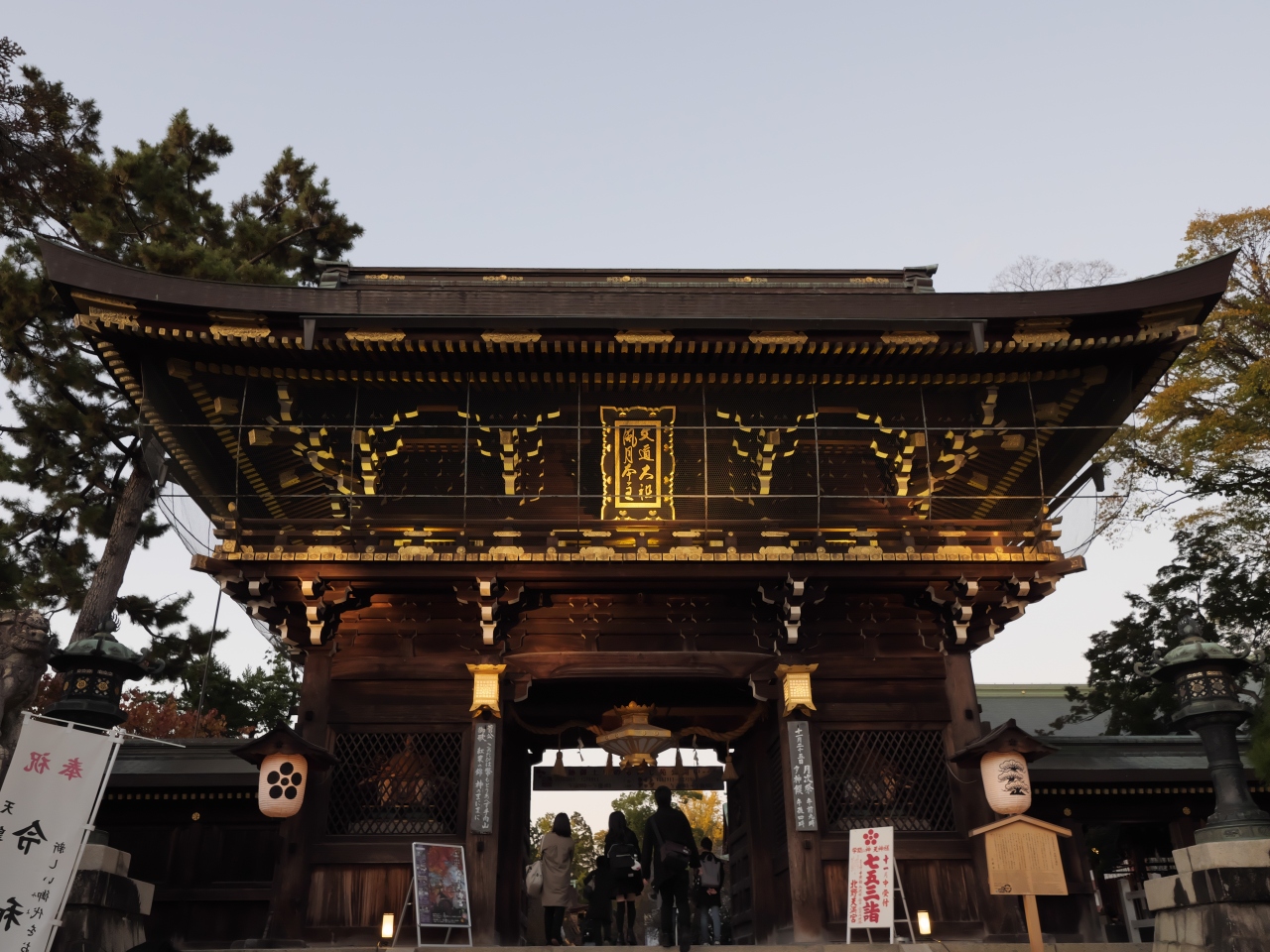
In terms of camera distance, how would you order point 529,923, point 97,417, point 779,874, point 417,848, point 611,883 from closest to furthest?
point 417,848 < point 611,883 < point 779,874 < point 529,923 < point 97,417

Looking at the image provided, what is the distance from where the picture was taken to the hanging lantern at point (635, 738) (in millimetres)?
13625

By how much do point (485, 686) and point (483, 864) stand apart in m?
2.12

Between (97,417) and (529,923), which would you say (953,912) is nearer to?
(529,923)

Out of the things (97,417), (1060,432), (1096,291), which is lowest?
(1060,432)

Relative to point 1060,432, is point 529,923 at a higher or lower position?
lower

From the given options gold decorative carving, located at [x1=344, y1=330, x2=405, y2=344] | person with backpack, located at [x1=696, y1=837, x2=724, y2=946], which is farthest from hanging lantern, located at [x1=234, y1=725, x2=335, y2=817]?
person with backpack, located at [x1=696, y1=837, x2=724, y2=946]

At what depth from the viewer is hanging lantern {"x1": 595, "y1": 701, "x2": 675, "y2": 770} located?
13.6 metres

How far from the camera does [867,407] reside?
1398 centimetres

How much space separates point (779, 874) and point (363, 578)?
687 centimetres

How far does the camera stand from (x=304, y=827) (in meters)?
12.2

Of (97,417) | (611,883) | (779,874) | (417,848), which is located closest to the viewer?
(417,848)

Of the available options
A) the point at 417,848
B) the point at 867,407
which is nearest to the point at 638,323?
the point at 867,407

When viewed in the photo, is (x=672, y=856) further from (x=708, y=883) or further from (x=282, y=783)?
(x=282, y=783)

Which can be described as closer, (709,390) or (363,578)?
(363,578)
